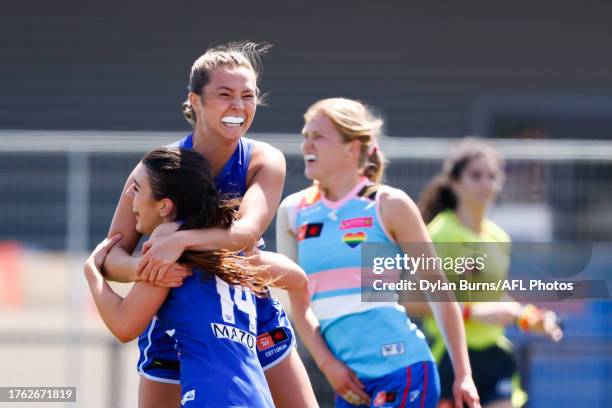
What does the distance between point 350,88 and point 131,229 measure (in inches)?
347

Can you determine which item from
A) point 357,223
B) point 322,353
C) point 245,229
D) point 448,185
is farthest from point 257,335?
point 448,185

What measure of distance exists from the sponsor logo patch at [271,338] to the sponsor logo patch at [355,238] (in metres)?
0.75

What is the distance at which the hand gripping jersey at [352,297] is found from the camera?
4.48 metres

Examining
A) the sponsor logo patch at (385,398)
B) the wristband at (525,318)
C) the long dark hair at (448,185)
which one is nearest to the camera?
the sponsor logo patch at (385,398)

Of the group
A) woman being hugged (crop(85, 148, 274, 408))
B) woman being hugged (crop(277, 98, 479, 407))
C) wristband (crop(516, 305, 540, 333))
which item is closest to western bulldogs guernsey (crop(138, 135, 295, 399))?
woman being hugged (crop(85, 148, 274, 408))

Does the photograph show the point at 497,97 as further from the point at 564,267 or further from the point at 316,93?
the point at 564,267

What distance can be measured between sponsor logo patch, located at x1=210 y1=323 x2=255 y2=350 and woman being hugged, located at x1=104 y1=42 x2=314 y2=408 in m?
0.37

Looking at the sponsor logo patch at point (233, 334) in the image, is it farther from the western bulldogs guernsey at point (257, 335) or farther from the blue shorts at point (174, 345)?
the blue shorts at point (174, 345)

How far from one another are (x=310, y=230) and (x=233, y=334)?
1.39 metres

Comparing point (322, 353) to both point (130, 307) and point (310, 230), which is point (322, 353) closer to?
point (310, 230)

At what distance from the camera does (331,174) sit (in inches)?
187

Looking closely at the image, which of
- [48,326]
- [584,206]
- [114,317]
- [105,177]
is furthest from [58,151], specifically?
[114,317]

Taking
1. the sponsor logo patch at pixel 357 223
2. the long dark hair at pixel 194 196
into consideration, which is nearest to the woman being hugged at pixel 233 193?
the long dark hair at pixel 194 196

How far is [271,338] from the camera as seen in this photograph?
389 cm
